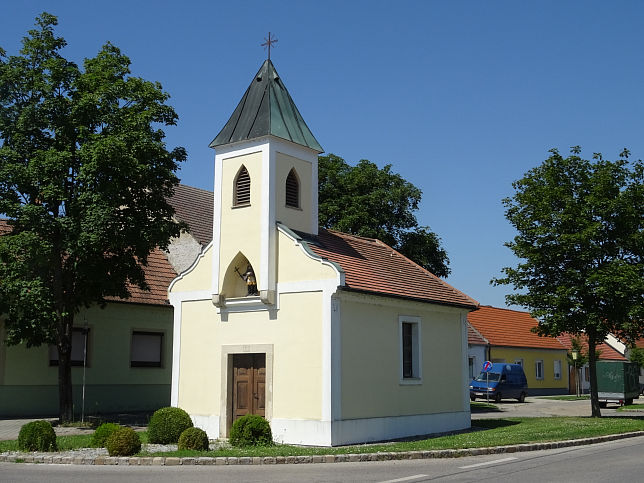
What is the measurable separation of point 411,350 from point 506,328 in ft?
113

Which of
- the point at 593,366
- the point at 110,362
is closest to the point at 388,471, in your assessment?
the point at 593,366

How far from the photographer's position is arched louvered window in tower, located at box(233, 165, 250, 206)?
67.5ft

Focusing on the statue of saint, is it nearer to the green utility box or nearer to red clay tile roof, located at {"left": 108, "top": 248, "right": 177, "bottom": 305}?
red clay tile roof, located at {"left": 108, "top": 248, "right": 177, "bottom": 305}

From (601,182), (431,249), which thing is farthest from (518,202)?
(431,249)

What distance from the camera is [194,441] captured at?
630 inches

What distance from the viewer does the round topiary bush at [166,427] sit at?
17766 millimetres

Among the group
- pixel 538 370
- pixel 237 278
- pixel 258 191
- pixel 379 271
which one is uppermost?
pixel 258 191

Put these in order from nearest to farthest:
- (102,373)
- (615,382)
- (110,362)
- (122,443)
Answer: (122,443) → (102,373) → (110,362) → (615,382)

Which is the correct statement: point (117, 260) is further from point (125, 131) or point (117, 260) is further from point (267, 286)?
point (267, 286)

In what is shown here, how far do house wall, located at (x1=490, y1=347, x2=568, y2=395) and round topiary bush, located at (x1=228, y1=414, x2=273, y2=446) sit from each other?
34746mm

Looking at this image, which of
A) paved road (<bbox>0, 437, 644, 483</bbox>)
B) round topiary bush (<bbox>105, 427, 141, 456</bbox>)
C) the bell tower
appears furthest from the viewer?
the bell tower

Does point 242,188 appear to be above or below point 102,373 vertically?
above

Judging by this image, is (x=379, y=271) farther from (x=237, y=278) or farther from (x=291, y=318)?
(x=237, y=278)

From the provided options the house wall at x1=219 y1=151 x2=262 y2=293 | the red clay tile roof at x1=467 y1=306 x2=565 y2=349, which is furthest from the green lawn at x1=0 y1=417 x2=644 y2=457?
the red clay tile roof at x1=467 y1=306 x2=565 y2=349
